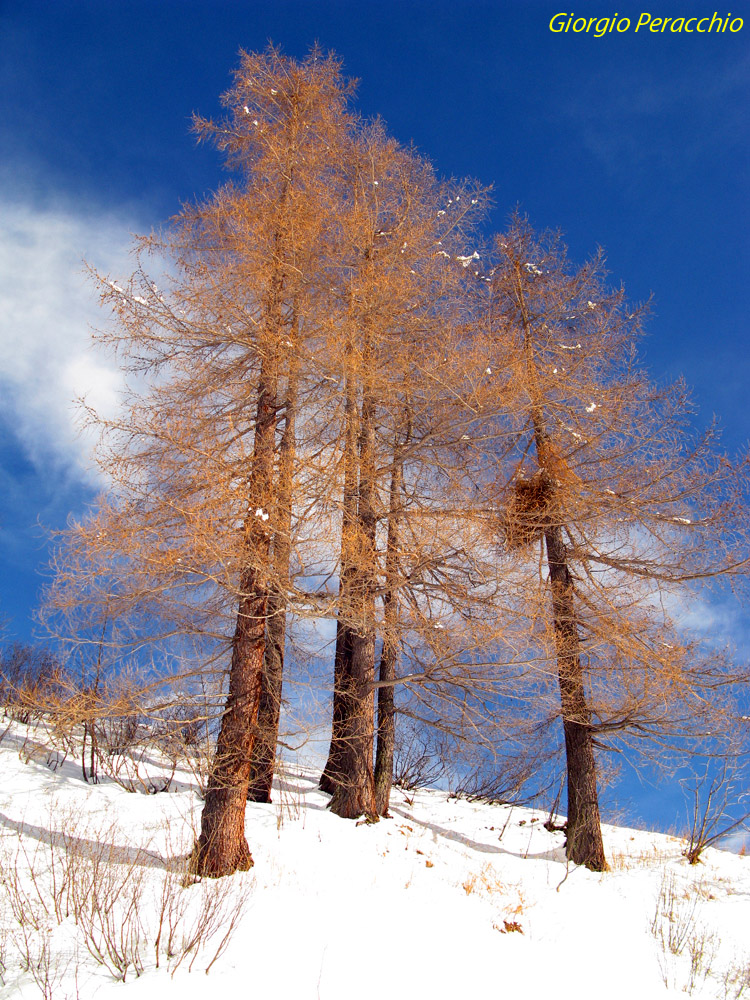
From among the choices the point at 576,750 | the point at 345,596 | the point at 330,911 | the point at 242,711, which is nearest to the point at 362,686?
the point at 345,596

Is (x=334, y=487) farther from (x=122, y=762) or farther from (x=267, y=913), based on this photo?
(x=122, y=762)

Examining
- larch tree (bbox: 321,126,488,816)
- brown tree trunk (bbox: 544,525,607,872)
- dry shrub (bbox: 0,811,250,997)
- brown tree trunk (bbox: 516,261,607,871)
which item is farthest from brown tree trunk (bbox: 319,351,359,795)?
brown tree trunk (bbox: 544,525,607,872)

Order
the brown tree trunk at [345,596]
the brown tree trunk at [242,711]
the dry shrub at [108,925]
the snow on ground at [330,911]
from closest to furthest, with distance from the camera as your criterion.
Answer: the dry shrub at [108,925], the snow on ground at [330,911], the brown tree trunk at [242,711], the brown tree trunk at [345,596]

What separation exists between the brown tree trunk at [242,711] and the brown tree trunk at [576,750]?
3.81 metres

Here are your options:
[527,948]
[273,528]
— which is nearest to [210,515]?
[273,528]

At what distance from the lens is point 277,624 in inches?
333

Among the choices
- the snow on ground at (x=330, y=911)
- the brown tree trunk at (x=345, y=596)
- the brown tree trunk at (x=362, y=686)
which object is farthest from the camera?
the brown tree trunk at (x=362, y=686)

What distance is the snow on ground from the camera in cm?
339

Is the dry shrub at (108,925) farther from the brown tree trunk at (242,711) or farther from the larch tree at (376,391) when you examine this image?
the larch tree at (376,391)

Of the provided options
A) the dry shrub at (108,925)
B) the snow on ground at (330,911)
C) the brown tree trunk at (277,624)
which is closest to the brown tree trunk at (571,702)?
the snow on ground at (330,911)

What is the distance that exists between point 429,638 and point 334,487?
1.91 meters

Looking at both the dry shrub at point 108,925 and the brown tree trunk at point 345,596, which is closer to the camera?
the dry shrub at point 108,925

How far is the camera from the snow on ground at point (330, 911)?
3387 millimetres

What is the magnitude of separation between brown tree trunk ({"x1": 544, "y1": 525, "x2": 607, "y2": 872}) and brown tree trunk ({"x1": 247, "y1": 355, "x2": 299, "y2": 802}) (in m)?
3.56
